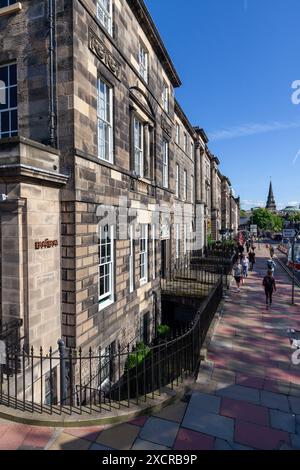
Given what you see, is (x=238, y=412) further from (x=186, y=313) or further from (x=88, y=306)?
(x=186, y=313)

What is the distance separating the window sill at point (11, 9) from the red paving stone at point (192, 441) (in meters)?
9.66

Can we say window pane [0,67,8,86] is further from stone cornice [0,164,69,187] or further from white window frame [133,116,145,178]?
white window frame [133,116,145,178]

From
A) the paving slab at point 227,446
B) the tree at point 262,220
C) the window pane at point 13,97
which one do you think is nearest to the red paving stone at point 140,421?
the paving slab at point 227,446

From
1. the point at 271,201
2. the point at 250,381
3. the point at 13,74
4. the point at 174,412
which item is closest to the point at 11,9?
the point at 13,74

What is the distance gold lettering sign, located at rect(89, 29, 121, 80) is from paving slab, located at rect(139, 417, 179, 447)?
849 cm

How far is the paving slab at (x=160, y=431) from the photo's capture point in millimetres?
4035

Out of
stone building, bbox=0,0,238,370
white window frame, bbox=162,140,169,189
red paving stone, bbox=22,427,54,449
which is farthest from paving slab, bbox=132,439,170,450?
white window frame, bbox=162,140,169,189

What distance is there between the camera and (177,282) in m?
15.3

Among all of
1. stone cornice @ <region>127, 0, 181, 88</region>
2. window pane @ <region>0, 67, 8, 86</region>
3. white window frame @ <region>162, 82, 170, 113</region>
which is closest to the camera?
window pane @ <region>0, 67, 8, 86</region>

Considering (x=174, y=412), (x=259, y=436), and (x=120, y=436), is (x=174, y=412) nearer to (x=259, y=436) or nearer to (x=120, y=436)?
(x=120, y=436)

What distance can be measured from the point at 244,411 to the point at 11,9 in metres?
10.2

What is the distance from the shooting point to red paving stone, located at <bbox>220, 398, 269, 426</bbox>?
4.62 metres

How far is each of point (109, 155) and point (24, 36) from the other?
3.58m
